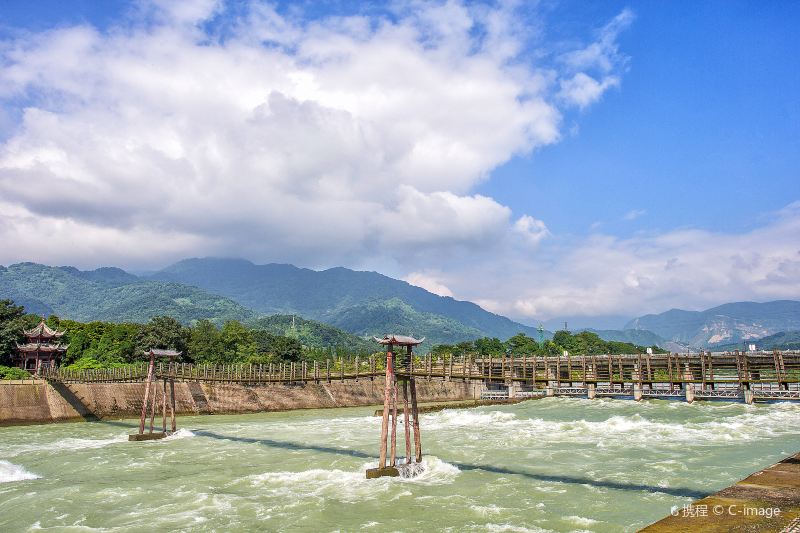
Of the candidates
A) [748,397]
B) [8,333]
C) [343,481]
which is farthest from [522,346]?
[343,481]

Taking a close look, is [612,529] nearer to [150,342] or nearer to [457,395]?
[457,395]

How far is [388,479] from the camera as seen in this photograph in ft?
61.8

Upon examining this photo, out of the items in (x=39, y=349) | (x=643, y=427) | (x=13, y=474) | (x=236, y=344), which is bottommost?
(x=13, y=474)

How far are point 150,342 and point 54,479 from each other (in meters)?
47.9

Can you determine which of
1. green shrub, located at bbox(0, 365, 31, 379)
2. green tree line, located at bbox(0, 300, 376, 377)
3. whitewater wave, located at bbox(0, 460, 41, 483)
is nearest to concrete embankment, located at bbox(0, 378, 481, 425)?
green shrub, located at bbox(0, 365, 31, 379)

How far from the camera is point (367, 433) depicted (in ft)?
106

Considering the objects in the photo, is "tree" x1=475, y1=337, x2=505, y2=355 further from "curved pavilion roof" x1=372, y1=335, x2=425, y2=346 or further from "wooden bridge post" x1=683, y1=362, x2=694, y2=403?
"curved pavilion roof" x1=372, y1=335, x2=425, y2=346

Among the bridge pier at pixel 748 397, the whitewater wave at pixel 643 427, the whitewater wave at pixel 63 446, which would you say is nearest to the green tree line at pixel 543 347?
the bridge pier at pixel 748 397

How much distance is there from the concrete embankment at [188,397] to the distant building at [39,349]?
1531cm

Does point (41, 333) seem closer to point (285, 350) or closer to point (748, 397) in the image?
point (285, 350)

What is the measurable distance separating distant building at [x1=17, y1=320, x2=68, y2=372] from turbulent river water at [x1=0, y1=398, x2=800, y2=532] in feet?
73.6

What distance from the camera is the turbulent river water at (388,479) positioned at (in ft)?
49.3

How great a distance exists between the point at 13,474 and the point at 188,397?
26122 millimetres

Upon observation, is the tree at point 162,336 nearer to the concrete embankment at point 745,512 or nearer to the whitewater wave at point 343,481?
the whitewater wave at point 343,481
